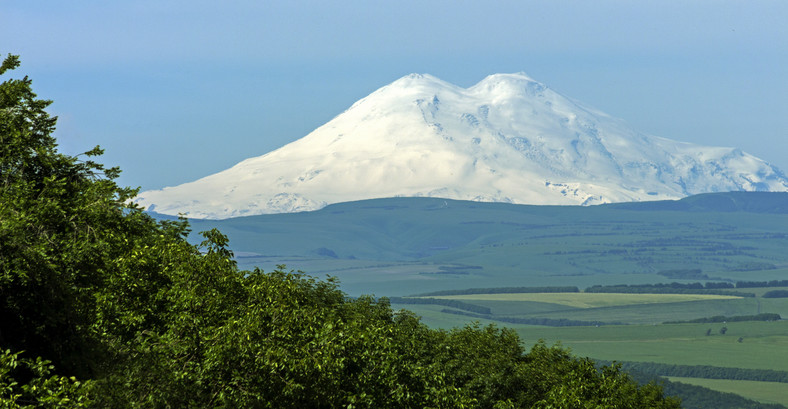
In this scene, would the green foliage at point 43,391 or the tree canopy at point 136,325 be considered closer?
the green foliage at point 43,391

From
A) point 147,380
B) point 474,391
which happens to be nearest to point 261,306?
point 147,380

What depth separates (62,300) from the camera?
3694 centimetres

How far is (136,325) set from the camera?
46.9 metres

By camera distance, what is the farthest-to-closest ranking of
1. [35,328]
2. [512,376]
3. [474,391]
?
[512,376] < [474,391] < [35,328]

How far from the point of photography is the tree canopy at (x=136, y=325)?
119 feet

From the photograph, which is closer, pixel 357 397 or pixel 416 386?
pixel 357 397

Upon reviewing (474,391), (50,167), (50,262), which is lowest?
(474,391)

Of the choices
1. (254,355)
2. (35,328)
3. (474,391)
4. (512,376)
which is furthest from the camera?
(512,376)

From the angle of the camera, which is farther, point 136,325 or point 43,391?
point 136,325

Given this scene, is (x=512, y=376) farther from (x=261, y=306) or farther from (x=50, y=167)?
(x=50, y=167)

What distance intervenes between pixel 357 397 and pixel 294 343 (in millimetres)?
3419

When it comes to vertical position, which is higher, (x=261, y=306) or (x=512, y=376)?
(x=261, y=306)

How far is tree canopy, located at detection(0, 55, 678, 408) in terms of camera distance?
3619 cm

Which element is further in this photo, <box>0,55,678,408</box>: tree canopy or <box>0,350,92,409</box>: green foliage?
<box>0,55,678,408</box>: tree canopy
